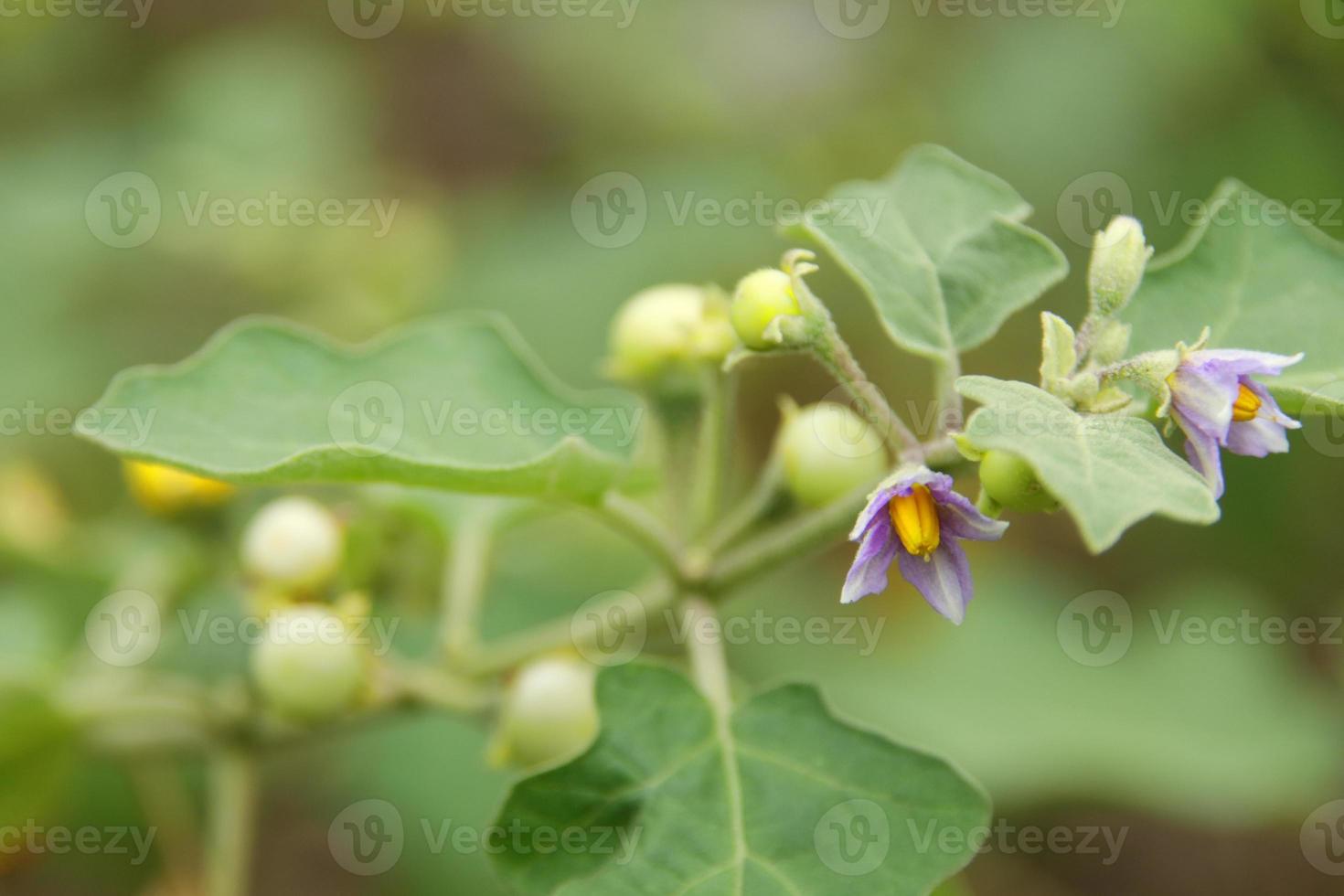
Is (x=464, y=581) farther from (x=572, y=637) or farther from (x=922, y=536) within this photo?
(x=922, y=536)

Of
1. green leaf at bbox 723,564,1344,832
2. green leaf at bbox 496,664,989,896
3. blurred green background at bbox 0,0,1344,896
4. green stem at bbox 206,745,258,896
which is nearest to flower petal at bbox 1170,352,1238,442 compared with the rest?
green leaf at bbox 496,664,989,896

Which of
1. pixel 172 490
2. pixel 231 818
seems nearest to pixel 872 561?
pixel 231 818

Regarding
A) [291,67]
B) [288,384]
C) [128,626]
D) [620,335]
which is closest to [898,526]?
[620,335]

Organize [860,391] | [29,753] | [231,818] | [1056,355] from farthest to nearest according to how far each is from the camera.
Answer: [29,753] → [231,818] → [860,391] → [1056,355]

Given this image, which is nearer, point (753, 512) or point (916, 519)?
point (916, 519)

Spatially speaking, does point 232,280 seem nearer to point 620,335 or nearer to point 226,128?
point 226,128

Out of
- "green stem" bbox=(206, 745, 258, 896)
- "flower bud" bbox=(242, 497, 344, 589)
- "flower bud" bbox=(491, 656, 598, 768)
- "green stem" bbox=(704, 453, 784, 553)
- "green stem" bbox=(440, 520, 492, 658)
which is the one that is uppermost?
"green stem" bbox=(704, 453, 784, 553)

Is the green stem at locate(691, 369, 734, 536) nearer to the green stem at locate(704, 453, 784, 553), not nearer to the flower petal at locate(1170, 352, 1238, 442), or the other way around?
the green stem at locate(704, 453, 784, 553)
